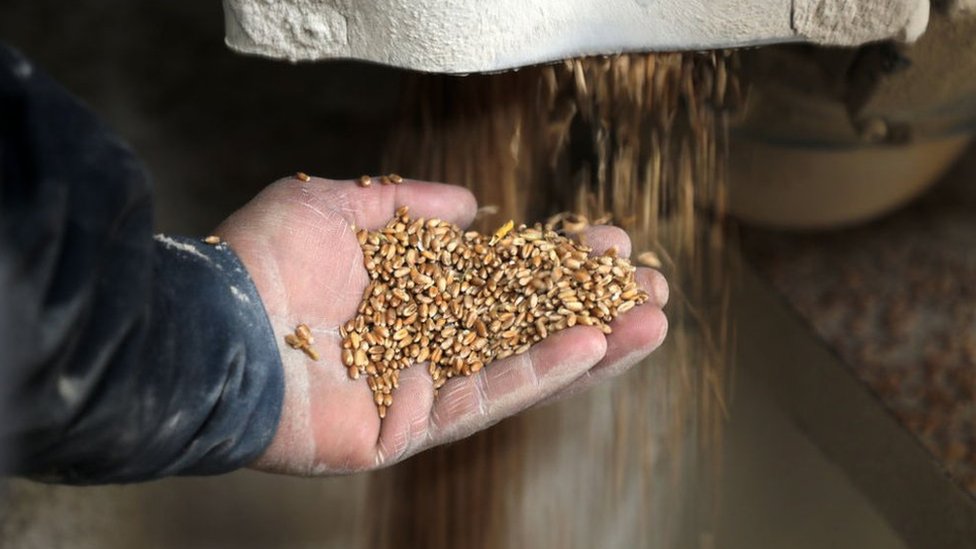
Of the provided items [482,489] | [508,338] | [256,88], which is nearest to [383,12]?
[508,338]

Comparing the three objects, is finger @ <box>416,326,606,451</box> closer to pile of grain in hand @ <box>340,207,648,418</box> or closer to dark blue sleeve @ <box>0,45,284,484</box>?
pile of grain in hand @ <box>340,207,648,418</box>

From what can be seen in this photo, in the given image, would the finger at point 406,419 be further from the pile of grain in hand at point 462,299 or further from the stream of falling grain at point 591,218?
the stream of falling grain at point 591,218

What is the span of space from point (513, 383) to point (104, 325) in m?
0.48

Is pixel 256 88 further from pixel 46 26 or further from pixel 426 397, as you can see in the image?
pixel 426 397

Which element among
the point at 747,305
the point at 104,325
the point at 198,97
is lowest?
the point at 747,305

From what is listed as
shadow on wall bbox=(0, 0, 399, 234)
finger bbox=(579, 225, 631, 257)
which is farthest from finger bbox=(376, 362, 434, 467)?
shadow on wall bbox=(0, 0, 399, 234)

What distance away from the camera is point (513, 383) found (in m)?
1.18

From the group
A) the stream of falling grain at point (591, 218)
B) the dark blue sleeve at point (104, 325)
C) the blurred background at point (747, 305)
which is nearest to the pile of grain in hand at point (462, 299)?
the dark blue sleeve at point (104, 325)

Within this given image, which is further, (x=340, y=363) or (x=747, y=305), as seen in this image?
(x=747, y=305)

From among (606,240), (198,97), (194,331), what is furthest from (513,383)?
(198,97)

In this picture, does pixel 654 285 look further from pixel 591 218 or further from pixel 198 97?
pixel 198 97

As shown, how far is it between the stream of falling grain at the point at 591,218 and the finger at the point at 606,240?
0.64 feet

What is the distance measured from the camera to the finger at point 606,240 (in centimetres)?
130

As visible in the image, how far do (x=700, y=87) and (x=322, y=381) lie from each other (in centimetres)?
68
